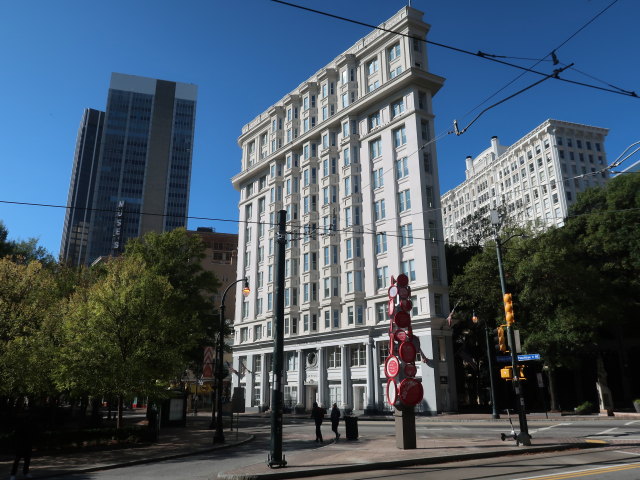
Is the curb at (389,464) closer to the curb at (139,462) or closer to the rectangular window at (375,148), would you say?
the curb at (139,462)

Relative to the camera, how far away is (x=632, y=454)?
586 inches

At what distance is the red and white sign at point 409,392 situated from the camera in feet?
58.0

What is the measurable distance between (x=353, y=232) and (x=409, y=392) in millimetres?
26329

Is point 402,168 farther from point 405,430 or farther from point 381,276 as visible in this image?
point 405,430

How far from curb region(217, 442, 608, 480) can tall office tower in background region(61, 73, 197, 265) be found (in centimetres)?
14276

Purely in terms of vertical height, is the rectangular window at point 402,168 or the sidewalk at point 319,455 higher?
the rectangular window at point 402,168

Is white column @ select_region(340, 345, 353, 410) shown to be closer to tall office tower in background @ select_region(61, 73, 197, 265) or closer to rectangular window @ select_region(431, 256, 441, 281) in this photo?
rectangular window @ select_region(431, 256, 441, 281)

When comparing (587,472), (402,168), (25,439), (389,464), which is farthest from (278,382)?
(402,168)

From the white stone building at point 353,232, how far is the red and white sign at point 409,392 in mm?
22251

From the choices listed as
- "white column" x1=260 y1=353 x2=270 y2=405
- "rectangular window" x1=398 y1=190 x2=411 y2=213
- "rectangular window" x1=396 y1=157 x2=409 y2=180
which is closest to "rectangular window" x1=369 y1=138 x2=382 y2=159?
"rectangular window" x1=396 y1=157 x2=409 y2=180

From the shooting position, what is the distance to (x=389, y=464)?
14.5 metres

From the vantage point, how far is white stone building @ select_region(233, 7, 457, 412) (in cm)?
4525

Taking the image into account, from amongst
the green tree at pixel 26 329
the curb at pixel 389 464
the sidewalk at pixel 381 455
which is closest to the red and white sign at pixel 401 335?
the sidewalk at pixel 381 455

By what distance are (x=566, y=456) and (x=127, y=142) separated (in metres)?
169
